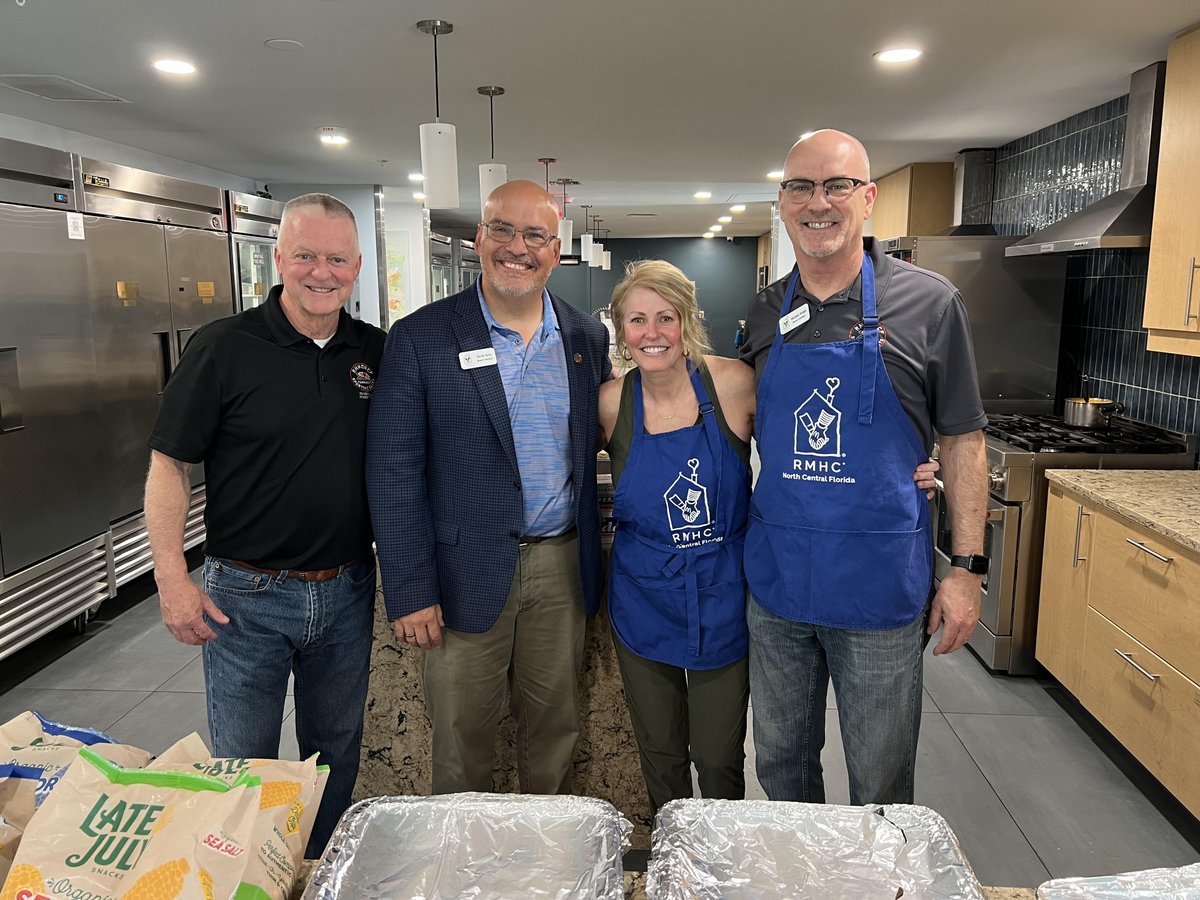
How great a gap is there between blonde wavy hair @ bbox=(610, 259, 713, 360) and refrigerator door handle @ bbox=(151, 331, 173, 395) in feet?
11.5

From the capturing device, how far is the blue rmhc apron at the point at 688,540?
1804 mm

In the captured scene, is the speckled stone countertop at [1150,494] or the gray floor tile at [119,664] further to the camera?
the gray floor tile at [119,664]

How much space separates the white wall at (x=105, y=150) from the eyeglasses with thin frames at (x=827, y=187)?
4061 mm

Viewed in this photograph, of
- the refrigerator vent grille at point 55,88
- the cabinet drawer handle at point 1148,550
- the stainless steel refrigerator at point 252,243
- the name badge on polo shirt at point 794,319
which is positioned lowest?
the cabinet drawer handle at point 1148,550

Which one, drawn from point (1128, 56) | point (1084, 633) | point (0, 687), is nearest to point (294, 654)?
point (0, 687)

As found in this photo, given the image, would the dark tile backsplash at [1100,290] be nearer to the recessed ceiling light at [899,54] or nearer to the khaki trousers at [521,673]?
the recessed ceiling light at [899,54]

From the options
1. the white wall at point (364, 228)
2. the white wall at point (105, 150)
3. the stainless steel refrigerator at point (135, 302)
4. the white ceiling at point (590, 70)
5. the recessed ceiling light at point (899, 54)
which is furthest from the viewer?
the white wall at point (364, 228)

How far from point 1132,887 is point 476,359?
1409 mm

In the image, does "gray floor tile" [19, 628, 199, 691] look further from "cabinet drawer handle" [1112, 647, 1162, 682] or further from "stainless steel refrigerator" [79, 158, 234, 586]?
"cabinet drawer handle" [1112, 647, 1162, 682]

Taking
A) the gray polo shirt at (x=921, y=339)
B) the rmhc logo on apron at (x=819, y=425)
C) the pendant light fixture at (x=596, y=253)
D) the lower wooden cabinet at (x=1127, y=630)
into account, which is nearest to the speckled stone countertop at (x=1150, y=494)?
the lower wooden cabinet at (x=1127, y=630)

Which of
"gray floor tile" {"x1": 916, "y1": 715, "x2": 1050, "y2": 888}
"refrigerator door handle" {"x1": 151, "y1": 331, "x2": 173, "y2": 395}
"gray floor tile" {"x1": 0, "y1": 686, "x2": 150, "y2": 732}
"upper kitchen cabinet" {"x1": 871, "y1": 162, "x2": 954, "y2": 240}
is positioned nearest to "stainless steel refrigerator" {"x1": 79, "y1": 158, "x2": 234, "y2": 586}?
"refrigerator door handle" {"x1": 151, "y1": 331, "x2": 173, "y2": 395}

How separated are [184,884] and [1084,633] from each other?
3.15 metres

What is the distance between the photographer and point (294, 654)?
190 cm

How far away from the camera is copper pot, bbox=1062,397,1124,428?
155 inches
